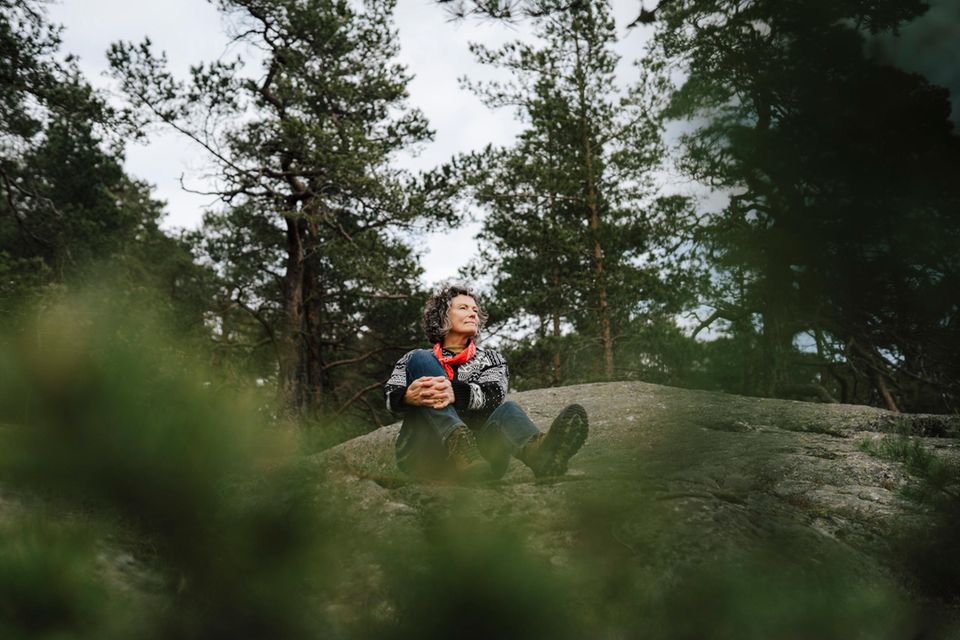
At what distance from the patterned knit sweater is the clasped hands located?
0.31ft

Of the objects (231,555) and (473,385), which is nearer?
(231,555)

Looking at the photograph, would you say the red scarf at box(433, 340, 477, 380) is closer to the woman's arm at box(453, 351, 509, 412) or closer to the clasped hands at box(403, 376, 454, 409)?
the woman's arm at box(453, 351, 509, 412)

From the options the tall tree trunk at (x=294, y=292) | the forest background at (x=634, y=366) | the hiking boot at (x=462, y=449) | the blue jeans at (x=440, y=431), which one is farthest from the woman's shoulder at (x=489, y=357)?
the tall tree trunk at (x=294, y=292)

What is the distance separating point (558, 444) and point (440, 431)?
0.42 m

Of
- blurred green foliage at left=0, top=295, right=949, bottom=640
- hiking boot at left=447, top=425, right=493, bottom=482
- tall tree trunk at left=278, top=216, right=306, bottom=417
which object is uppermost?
tall tree trunk at left=278, top=216, right=306, bottom=417

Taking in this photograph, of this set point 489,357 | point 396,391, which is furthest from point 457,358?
point 396,391

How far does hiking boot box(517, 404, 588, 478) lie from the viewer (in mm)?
1735

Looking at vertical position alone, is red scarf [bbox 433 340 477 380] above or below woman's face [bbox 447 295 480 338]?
below

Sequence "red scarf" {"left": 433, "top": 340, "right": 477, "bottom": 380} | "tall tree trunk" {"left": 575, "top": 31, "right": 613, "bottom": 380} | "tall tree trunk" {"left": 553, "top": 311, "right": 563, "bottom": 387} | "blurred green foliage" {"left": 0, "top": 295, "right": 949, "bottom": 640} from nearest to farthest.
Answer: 1. "blurred green foliage" {"left": 0, "top": 295, "right": 949, "bottom": 640}
2. "red scarf" {"left": 433, "top": 340, "right": 477, "bottom": 380}
3. "tall tree trunk" {"left": 575, "top": 31, "right": 613, "bottom": 380}
4. "tall tree trunk" {"left": 553, "top": 311, "right": 563, "bottom": 387}

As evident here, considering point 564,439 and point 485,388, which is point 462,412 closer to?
point 485,388

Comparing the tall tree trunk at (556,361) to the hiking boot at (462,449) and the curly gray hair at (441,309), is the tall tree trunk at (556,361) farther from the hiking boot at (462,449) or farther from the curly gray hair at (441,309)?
the hiking boot at (462,449)

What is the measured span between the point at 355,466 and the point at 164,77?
10.3m

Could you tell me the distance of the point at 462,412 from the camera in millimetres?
2434

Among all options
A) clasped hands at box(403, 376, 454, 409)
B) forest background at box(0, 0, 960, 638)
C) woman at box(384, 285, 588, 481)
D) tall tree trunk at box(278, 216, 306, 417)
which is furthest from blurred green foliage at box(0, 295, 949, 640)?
tall tree trunk at box(278, 216, 306, 417)
